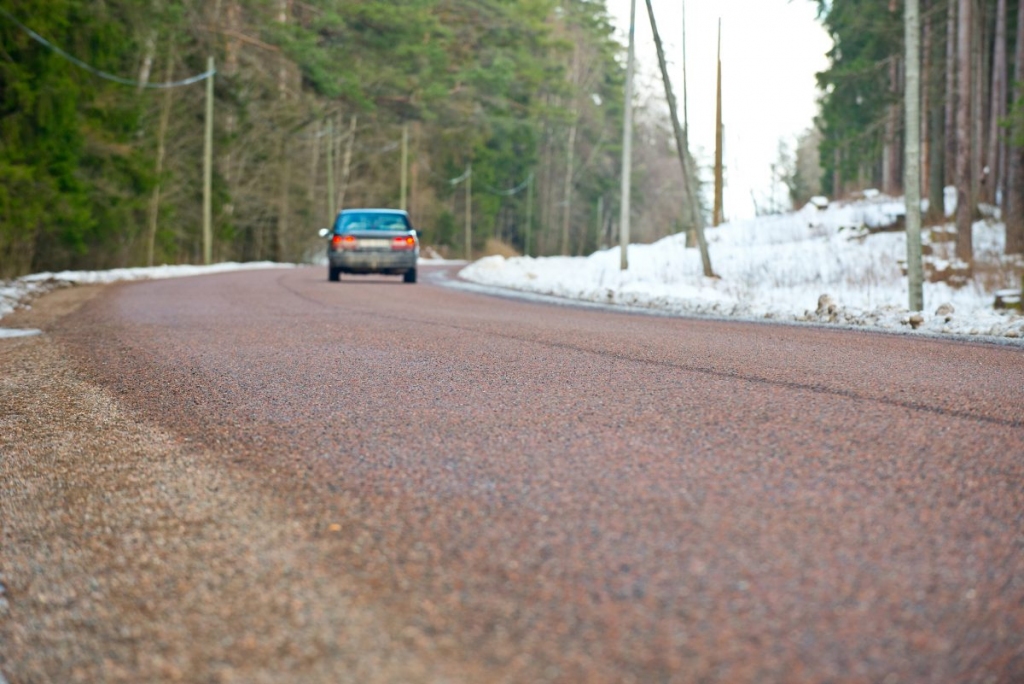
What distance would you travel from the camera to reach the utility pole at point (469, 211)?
73312mm

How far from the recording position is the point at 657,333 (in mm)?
9656

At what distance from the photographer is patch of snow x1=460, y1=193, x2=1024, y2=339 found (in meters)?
12.6

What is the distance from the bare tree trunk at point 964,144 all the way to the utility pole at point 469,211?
45677mm

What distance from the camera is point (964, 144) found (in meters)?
25.0

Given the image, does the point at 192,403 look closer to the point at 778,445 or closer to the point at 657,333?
the point at 778,445

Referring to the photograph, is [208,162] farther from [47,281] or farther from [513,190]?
[513,190]

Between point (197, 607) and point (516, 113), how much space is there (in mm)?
66026

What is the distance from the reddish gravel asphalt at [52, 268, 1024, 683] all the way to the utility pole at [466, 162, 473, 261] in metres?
64.8

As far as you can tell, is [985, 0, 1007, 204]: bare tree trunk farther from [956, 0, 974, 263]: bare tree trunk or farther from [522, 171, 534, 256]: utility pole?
[522, 171, 534, 256]: utility pole

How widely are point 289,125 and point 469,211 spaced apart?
24760 millimetres

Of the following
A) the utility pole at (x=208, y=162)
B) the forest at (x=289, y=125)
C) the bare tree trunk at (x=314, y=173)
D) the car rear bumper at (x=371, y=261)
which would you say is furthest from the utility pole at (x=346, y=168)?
the car rear bumper at (x=371, y=261)

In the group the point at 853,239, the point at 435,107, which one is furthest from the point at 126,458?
the point at 435,107

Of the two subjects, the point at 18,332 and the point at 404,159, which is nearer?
the point at 18,332

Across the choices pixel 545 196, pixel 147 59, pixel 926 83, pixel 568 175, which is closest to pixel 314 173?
pixel 147 59
